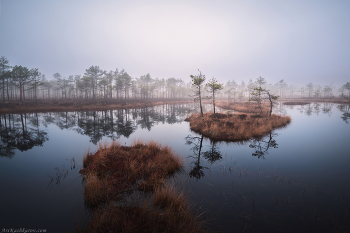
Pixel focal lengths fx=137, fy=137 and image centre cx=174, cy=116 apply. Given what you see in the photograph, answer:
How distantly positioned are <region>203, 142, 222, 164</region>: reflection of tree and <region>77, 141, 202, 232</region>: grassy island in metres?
2.22

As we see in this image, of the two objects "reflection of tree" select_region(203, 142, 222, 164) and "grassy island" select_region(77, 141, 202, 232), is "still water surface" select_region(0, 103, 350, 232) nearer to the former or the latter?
"reflection of tree" select_region(203, 142, 222, 164)

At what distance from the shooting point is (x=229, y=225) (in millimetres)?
4012

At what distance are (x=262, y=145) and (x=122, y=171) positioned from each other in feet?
35.8

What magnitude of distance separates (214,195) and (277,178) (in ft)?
11.9

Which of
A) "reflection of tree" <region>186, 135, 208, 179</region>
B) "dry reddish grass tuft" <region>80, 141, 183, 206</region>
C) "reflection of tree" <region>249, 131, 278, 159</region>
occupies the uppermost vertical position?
"dry reddish grass tuft" <region>80, 141, 183, 206</region>

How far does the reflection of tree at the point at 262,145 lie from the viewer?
31.9 feet

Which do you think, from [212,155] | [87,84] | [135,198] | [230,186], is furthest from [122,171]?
[87,84]

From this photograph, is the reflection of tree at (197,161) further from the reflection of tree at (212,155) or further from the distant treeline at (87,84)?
the distant treeline at (87,84)

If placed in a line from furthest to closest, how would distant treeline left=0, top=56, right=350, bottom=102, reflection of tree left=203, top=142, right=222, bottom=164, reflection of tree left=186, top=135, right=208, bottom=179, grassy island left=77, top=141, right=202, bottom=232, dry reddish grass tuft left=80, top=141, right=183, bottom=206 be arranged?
distant treeline left=0, top=56, right=350, bottom=102 → reflection of tree left=203, top=142, right=222, bottom=164 → reflection of tree left=186, top=135, right=208, bottom=179 → dry reddish grass tuft left=80, top=141, right=183, bottom=206 → grassy island left=77, top=141, right=202, bottom=232

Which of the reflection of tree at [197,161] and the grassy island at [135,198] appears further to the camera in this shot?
the reflection of tree at [197,161]

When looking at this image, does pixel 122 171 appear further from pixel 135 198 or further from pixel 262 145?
pixel 262 145

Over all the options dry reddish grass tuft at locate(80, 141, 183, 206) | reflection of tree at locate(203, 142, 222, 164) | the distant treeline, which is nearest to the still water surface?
reflection of tree at locate(203, 142, 222, 164)

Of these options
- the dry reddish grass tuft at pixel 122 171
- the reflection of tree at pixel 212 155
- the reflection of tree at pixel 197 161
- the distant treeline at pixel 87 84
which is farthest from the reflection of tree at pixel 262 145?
the distant treeline at pixel 87 84

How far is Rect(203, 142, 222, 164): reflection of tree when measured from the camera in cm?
889
